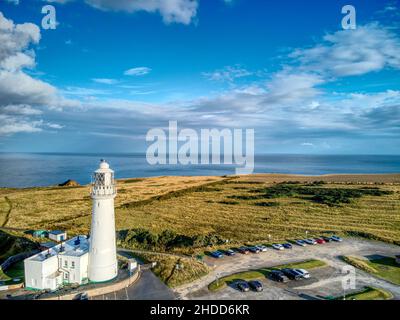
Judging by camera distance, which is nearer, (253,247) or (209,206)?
(253,247)

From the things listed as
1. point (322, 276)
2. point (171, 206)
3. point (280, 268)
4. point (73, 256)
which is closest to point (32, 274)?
point (73, 256)

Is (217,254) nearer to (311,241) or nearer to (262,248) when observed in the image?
(262,248)

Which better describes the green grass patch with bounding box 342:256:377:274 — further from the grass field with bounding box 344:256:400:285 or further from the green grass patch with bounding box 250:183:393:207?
the green grass patch with bounding box 250:183:393:207

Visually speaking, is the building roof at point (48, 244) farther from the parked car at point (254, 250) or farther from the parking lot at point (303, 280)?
the parked car at point (254, 250)

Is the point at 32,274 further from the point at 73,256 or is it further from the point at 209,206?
the point at 209,206

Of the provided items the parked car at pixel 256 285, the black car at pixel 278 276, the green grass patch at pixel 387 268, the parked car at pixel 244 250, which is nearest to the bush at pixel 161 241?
the parked car at pixel 244 250

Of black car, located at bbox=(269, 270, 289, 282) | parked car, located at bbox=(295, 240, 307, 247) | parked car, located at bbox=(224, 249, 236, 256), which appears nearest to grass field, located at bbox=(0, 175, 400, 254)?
parked car, located at bbox=(295, 240, 307, 247)

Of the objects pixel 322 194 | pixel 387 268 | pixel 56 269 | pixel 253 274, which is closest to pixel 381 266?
pixel 387 268
